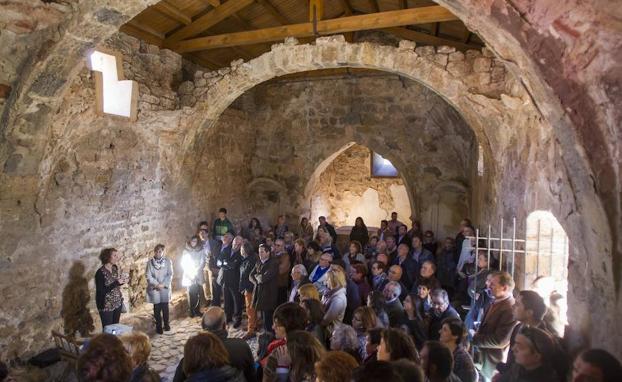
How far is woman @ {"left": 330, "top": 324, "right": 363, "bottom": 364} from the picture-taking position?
327cm

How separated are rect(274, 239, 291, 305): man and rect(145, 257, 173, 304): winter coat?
1680 mm

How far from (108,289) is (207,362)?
350cm

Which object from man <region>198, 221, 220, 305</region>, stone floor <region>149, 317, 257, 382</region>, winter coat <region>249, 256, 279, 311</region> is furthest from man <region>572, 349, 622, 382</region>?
man <region>198, 221, 220, 305</region>

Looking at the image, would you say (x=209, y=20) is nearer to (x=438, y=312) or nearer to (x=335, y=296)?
(x=335, y=296)

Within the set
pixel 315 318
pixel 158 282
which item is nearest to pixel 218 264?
pixel 158 282

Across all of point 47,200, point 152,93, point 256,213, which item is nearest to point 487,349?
point 47,200

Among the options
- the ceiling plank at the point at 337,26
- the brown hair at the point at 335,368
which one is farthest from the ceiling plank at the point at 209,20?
the brown hair at the point at 335,368

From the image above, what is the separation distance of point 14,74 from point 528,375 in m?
5.01

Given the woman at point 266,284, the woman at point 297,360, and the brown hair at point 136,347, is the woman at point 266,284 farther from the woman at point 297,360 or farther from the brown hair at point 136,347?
the woman at point 297,360

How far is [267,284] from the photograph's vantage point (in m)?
5.96

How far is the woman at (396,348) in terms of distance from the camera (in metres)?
2.69

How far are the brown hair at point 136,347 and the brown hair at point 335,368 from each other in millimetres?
1382

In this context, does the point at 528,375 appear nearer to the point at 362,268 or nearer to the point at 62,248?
the point at 362,268

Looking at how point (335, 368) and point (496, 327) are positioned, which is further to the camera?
point (496, 327)
